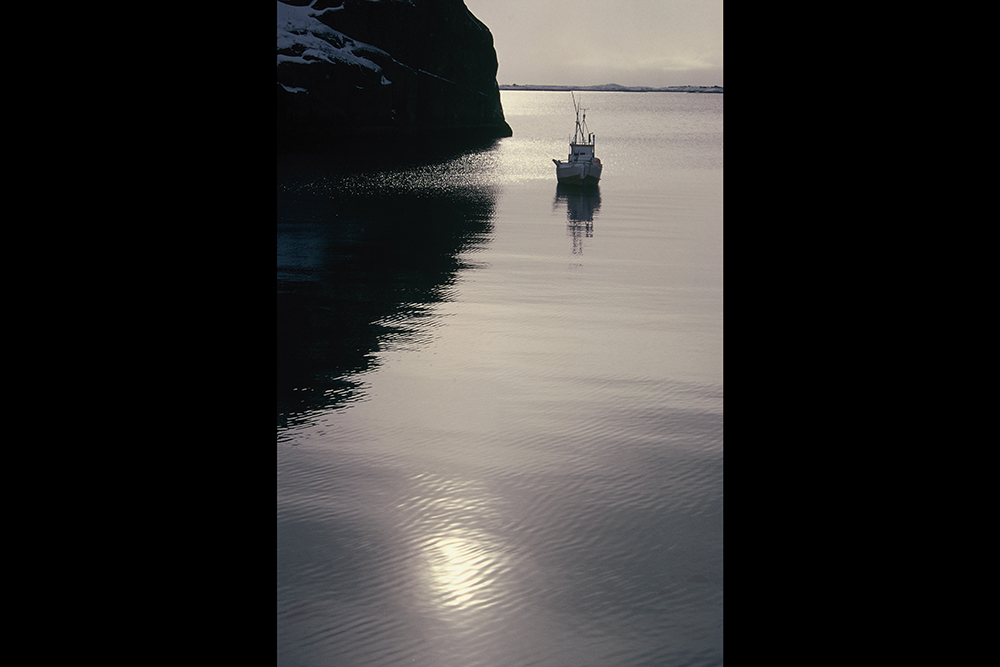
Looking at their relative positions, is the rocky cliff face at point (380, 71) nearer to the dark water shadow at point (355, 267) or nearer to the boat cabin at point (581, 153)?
the dark water shadow at point (355, 267)

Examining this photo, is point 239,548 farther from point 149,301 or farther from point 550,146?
point 550,146

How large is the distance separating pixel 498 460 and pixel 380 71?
62113 mm

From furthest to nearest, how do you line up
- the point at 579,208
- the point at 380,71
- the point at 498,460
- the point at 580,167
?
the point at 380,71 < the point at 580,167 < the point at 579,208 < the point at 498,460

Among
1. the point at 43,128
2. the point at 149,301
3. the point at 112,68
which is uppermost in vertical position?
the point at 112,68

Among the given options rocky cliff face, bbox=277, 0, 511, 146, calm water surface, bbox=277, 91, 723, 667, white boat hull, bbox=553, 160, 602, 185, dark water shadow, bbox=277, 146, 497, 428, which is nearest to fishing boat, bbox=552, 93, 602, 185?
white boat hull, bbox=553, 160, 602, 185

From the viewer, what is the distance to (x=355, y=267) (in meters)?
20.2

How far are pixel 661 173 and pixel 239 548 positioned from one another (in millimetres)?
54424

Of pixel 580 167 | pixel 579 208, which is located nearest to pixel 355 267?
pixel 579 208

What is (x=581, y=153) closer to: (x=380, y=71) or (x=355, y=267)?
(x=355, y=267)

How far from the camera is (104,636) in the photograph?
7.17ft

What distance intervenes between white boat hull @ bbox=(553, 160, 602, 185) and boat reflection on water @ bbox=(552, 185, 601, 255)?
279 mm

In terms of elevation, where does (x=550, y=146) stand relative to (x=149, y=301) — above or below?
above
